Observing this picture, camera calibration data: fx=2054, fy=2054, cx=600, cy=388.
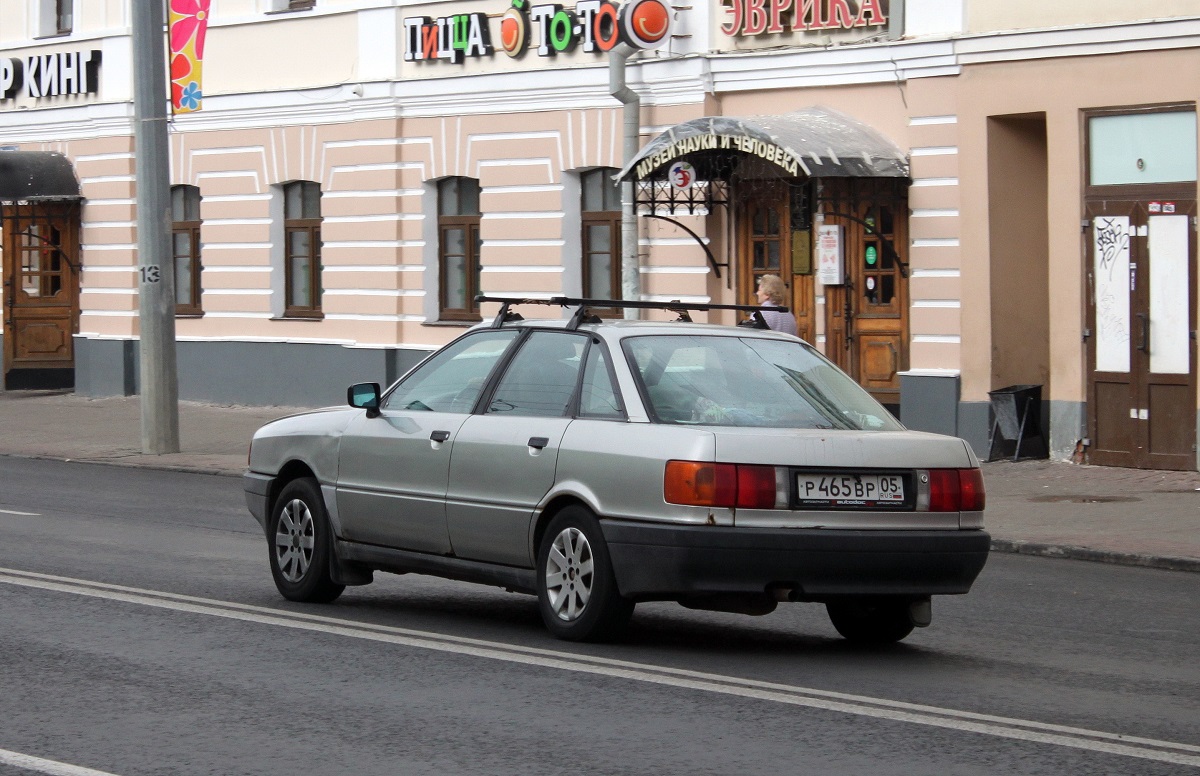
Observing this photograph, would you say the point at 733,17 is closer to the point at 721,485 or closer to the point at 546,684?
the point at 721,485

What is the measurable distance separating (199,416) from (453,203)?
4467 millimetres

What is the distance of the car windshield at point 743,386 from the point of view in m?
8.93

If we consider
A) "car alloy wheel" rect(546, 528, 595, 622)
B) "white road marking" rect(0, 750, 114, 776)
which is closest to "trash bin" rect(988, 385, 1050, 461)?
"car alloy wheel" rect(546, 528, 595, 622)

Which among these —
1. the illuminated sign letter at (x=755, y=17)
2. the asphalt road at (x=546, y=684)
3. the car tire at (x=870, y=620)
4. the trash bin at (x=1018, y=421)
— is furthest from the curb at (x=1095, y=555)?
the illuminated sign letter at (x=755, y=17)

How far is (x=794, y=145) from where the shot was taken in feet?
64.3

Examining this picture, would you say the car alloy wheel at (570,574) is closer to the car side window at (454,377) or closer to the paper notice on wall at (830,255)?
the car side window at (454,377)

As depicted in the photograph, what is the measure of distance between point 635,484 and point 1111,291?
11.1m

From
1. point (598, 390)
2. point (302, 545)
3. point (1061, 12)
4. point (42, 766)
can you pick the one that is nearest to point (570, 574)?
point (598, 390)

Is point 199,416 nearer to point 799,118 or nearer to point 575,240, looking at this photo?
point 575,240

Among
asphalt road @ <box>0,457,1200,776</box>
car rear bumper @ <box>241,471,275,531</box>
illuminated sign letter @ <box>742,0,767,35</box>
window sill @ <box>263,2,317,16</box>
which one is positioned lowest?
asphalt road @ <box>0,457,1200,776</box>

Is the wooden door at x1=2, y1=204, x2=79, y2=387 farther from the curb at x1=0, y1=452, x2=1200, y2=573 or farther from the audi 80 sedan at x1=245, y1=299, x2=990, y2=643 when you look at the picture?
the audi 80 sedan at x1=245, y1=299, x2=990, y2=643

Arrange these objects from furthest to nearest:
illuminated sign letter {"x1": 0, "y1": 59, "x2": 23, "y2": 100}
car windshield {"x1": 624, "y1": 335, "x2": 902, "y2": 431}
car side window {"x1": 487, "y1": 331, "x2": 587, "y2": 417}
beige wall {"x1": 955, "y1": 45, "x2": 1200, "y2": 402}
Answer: illuminated sign letter {"x1": 0, "y1": 59, "x2": 23, "y2": 100} < beige wall {"x1": 955, "y1": 45, "x2": 1200, "y2": 402} < car side window {"x1": 487, "y1": 331, "x2": 587, "y2": 417} < car windshield {"x1": 624, "y1": 335, "x2": 902, "y2": 431}

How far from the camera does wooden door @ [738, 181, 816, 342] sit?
2162cm

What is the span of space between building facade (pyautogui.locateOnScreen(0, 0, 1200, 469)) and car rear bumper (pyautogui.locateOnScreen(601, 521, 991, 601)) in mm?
10175
